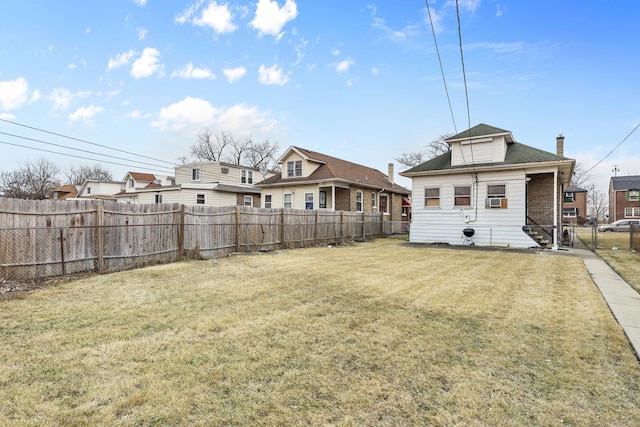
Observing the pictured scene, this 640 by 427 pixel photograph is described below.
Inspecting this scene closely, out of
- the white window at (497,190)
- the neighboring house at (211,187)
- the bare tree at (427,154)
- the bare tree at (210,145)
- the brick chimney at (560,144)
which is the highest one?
the bare tree at (210,145)

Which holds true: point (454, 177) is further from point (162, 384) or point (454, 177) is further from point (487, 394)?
point (162, 384)

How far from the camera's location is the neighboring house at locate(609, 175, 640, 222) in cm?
4481

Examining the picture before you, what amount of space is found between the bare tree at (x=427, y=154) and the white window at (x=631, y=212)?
1079 inches

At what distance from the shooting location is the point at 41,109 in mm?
22344

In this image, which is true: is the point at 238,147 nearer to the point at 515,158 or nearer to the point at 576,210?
the point at 515,158

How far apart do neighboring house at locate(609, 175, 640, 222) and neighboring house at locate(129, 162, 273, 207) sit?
49779 mm

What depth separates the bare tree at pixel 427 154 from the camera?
42438 millimetres

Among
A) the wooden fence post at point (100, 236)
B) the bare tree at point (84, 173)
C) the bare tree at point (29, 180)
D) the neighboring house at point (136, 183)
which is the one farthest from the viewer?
the bare tree at point (84, 173)

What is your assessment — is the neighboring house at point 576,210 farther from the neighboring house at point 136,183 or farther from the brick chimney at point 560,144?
the neighboring house at point 136,183

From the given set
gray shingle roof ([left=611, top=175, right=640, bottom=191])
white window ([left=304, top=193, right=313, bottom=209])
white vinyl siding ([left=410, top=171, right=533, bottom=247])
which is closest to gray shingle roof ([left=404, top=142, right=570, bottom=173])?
white vinyl siding ([left=410, top=171, right=533, bottom=247])

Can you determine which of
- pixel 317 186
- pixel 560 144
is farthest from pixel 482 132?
pixel 317 186

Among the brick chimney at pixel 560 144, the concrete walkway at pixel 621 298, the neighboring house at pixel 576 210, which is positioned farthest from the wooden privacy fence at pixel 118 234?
the neighboring house at pixel 576 210

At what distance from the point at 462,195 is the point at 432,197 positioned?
4.82 ft

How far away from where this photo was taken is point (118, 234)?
8414mm
